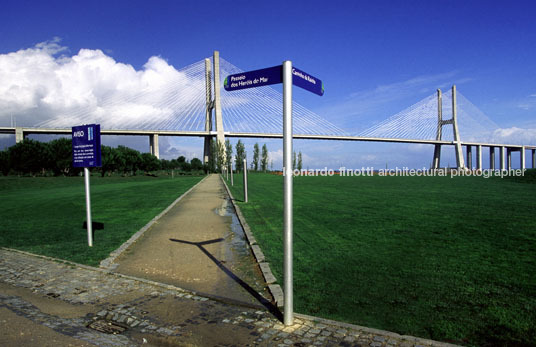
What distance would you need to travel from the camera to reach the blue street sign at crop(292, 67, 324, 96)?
12.7 ft

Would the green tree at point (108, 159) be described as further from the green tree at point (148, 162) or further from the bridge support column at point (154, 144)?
the green tree at point (148, 162)

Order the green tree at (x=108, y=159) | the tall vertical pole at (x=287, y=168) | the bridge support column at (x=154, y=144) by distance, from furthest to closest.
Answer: the bridge support column at (x=154, y=144) → the green tree at (x=108, y=159) → the tall vertical pole at (x=287, y=168)

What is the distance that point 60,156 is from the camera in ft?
177

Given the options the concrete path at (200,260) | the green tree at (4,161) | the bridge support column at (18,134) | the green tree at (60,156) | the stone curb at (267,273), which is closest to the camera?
the stone curb at (267,273)

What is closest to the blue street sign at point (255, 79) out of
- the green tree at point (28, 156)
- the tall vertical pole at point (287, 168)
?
the tall vertical pole at point (287, 168)

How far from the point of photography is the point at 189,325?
373 cm

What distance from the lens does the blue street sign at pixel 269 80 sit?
388cm

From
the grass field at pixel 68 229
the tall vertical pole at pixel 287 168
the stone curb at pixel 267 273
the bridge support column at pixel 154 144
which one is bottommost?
the grass field at pixel 68 229

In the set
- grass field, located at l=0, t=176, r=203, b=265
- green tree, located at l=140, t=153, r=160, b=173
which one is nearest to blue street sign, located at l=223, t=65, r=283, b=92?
grass field, located at l=0, t=176, r=203, b=265

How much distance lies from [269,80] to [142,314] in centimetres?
304

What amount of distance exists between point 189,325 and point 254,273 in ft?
6.15

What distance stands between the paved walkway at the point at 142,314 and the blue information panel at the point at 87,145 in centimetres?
227

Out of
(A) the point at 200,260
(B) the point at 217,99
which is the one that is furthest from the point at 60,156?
(A) the point at 200,260

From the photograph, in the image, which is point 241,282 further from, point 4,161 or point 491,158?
point 491,158
